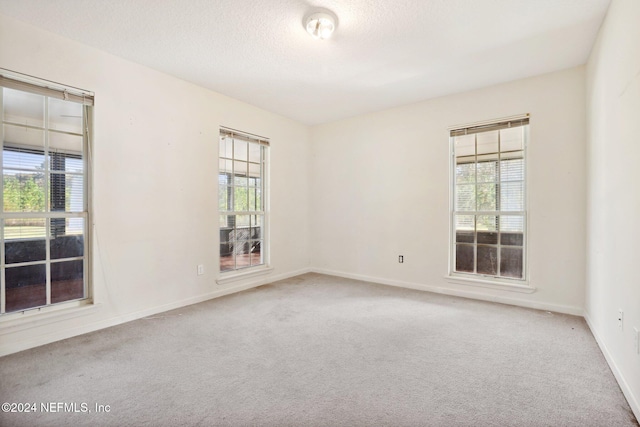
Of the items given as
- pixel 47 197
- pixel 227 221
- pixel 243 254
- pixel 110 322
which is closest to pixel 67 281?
pixel 110 322

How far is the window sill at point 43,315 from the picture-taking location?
2297 mm

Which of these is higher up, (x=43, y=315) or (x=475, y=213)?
(x=475, y=213)

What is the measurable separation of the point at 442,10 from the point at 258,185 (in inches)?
123

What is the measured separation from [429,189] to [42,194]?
4156mm

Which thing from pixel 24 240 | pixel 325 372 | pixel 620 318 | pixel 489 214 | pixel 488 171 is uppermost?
pixel 488 171

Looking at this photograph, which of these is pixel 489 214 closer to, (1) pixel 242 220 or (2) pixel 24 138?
(1) pixel 242 220

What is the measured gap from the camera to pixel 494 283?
11.7 feet

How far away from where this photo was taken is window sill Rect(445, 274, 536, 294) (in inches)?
133

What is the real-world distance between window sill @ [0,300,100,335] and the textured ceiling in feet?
7.65

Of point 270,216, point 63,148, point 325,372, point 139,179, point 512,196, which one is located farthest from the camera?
point 270,216

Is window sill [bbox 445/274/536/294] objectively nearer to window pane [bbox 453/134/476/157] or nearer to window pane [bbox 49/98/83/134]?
window pane [bbox 453/134/476/157]

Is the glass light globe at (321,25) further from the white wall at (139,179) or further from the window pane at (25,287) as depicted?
the window pane at (25,287)

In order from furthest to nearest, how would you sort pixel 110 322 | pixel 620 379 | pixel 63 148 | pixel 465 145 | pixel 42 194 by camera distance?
pixel 465 145 → pixel 110 322 → pixel 63 148 → pixel 42 194 → pixel 620 379

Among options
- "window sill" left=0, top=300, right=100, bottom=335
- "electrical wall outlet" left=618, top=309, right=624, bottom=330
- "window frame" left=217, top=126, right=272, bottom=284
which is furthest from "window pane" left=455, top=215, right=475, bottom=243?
"window sill" left=0, top=300, right=100, bottom=335
